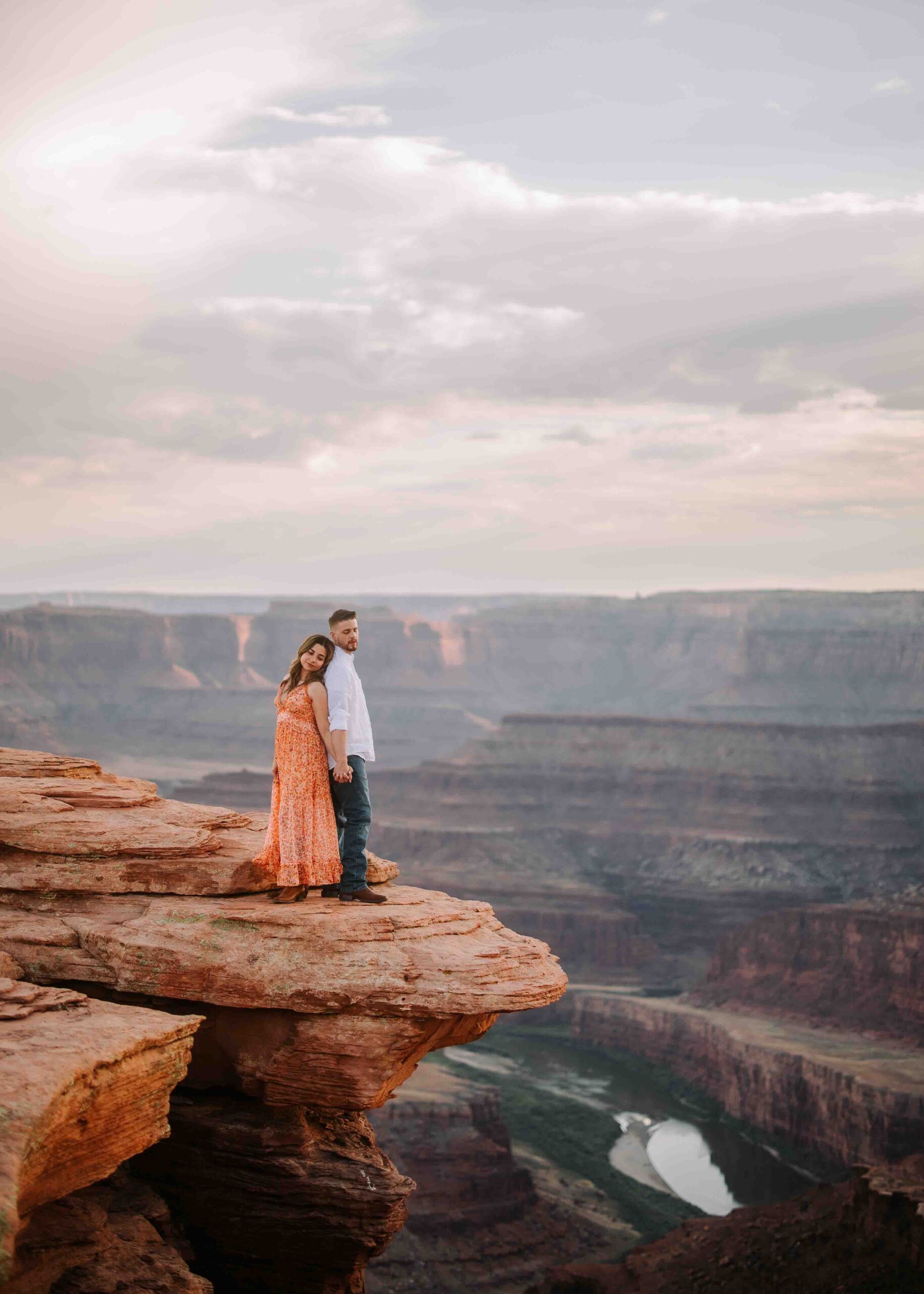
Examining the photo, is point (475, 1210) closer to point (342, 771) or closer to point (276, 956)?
point (276, 956)

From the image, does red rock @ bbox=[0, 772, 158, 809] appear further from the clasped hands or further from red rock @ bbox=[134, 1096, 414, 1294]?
red rock @ bbox=[134, 1096, 414, 1294]

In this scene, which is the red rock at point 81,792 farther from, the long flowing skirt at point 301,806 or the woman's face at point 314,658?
the woman's face at point 314,658

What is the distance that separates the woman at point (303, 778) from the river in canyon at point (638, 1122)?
112 ft

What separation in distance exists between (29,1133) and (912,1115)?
42.9 meters

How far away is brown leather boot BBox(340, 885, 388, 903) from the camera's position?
1691 cm

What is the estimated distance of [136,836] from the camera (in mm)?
17000

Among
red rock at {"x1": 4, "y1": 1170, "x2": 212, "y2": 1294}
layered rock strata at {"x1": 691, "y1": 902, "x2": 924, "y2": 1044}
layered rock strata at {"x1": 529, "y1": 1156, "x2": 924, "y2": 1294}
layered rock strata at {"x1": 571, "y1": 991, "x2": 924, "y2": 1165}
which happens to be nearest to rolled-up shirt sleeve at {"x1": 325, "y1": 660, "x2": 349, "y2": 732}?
red rock at {"x1": 4, "y1": 1170, "x2": 212, "y2": 1294}

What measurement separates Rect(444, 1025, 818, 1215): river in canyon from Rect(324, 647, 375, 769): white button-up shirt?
34.6m

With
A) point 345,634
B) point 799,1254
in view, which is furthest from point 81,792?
point 799,1254

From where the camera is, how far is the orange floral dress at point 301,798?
16.4m

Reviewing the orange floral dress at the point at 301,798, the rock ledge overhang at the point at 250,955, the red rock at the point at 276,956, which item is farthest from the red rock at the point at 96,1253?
the orange floral dress at the point at 301,798

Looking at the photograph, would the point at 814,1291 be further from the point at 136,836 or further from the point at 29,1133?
the point at 29,1133

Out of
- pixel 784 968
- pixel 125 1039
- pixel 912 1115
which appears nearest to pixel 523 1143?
pixel 912 1115

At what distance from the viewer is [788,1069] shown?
184 ft
